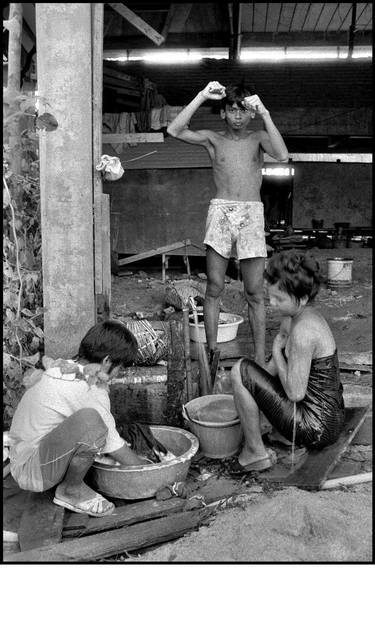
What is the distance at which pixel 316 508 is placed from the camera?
329cm

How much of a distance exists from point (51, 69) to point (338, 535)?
3.46 m

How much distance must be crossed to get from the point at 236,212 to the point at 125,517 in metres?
2.59

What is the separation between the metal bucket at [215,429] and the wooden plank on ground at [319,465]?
396mm

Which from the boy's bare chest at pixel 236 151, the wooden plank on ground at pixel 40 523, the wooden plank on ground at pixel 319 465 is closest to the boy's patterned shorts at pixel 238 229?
the boy's bare chest at pixel 236 151

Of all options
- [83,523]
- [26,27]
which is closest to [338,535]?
[83,523]

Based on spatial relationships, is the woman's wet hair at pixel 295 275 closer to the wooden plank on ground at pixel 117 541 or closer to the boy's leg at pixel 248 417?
the boy's leg at pixel 248 417

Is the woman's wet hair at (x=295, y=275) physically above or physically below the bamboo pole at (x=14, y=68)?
below

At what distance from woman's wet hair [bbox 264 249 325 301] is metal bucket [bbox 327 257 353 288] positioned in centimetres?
496

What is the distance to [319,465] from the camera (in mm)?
3863

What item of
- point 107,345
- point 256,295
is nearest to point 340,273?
point 256,295

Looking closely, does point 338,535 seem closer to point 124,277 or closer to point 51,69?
point 51,69

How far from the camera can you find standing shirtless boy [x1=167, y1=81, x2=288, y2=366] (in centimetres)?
499

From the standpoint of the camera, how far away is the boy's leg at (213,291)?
500 cm

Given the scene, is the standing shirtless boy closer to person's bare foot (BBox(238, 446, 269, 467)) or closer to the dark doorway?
person's bare foot (BBox(238, 446, 269, 467))
